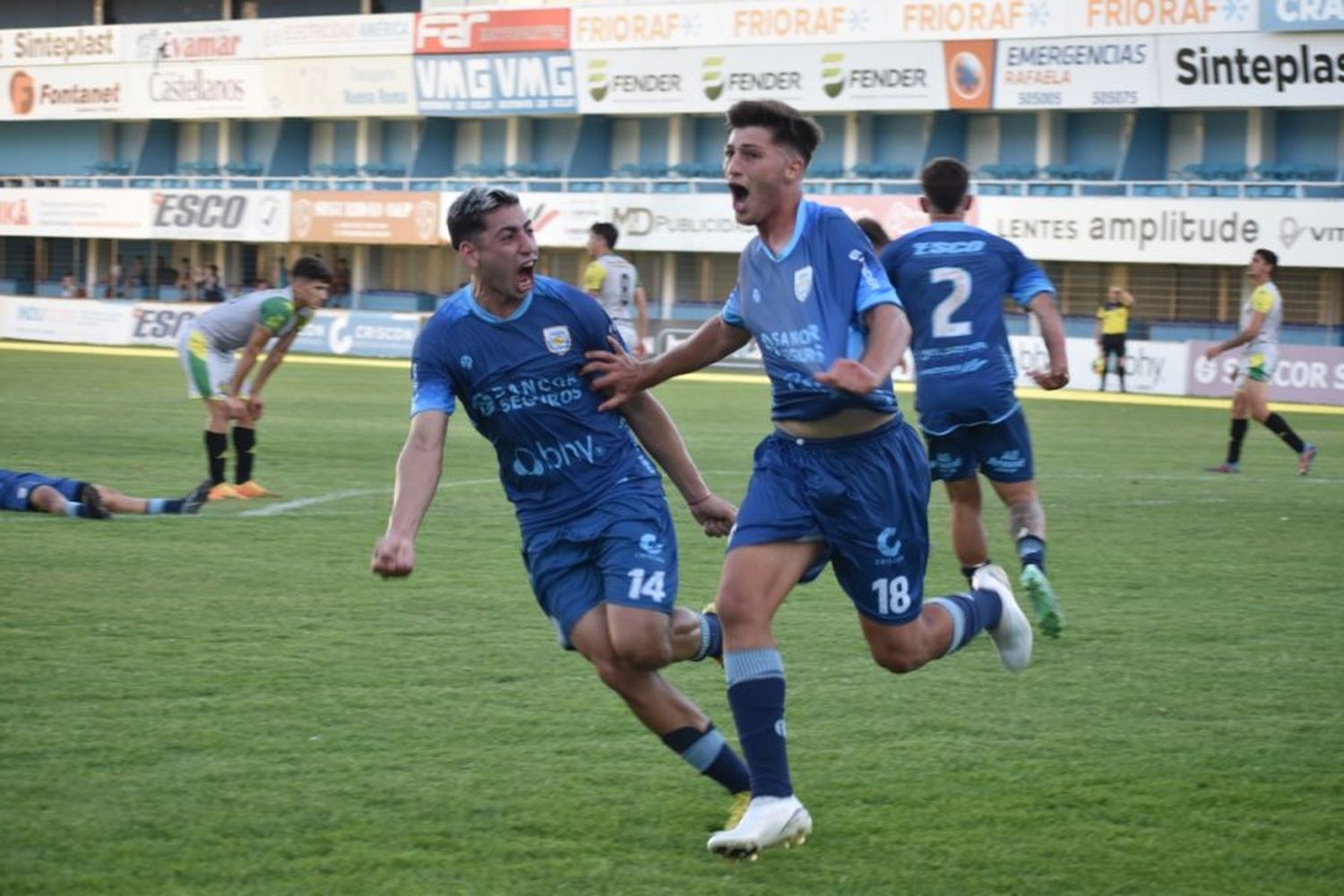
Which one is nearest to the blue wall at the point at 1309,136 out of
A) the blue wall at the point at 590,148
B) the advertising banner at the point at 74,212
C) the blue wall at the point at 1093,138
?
the blue wall at the point at 1093,138

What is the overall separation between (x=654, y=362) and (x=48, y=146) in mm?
61700

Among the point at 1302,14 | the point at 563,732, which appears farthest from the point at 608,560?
the point at 1302,14

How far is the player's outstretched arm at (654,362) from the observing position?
5.87 metres

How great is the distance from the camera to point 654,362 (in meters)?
5.92

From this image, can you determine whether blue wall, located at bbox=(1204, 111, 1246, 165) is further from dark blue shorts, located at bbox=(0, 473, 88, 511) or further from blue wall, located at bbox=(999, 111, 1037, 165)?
dark blue shorts, located at bbox=(0, 473, 88, 511)

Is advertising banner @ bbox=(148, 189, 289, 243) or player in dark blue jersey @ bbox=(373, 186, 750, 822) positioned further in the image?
advertising banner @ bbox=(148, 189, 289, 243)

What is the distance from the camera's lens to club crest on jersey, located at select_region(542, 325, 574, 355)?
19.3 feet

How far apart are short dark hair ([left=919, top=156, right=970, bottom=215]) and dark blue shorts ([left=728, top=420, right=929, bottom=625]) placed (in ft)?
11.8

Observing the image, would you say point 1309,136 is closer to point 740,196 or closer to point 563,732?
point 563,732

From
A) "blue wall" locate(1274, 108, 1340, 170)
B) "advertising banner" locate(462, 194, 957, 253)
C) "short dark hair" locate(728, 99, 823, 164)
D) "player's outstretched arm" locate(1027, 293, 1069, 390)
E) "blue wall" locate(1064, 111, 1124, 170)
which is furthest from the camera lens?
"advertising banner" locate(462, 194, 957, 253)

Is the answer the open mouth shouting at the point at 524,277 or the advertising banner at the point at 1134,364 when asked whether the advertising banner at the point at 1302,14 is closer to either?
the advertising banner at the point at 1134,364

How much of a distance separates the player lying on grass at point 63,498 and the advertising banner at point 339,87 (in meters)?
42.2

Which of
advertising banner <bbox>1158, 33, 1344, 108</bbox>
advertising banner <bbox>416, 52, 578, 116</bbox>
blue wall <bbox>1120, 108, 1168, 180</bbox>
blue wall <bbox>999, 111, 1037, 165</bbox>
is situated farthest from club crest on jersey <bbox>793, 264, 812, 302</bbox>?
advertising banner <bbox>416, 52, 578, 116</bbox>

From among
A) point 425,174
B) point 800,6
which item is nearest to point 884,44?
point 800,6
